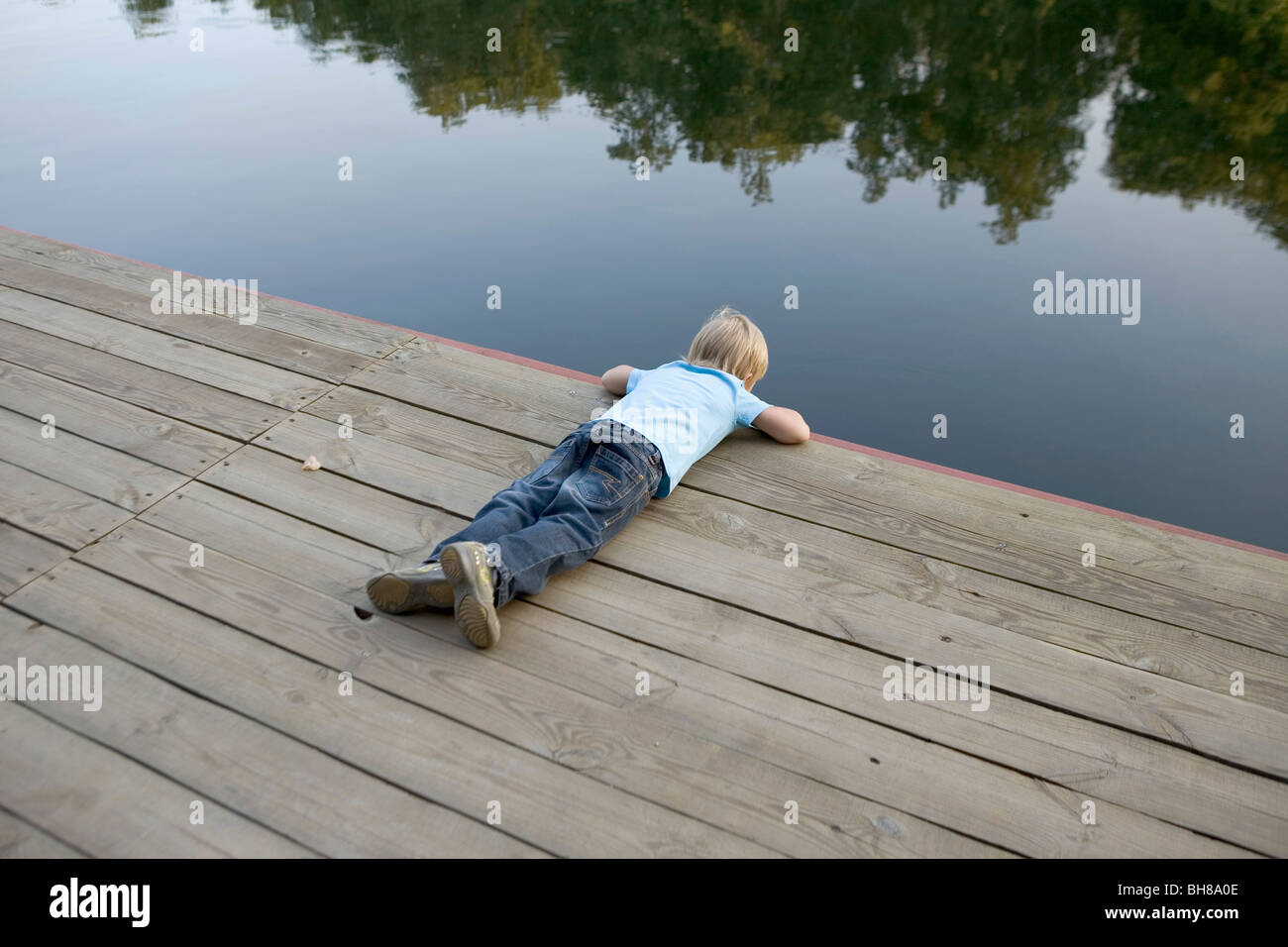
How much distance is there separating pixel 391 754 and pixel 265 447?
125 centimetres

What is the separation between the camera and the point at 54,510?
2500mm

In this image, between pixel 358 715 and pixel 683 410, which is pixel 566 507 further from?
pixel 358 715

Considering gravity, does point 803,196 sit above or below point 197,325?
above

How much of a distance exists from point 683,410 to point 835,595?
669mm

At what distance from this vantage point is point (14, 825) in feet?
5.49

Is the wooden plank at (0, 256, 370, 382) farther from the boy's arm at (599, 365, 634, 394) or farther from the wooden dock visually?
the boy's arm at (599, 365, 634, 394)

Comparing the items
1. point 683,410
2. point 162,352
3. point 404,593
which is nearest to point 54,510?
point 162,352

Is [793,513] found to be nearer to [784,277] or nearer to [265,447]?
[265,447]

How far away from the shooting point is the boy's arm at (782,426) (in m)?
2.82

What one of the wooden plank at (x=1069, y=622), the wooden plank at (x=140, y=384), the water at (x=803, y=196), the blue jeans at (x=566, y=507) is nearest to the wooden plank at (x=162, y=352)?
the wooden plank at (x=140, y=384)

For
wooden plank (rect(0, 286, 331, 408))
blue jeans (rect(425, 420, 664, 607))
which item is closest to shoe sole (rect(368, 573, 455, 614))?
blue jeans (rect(425, 420, 664, 607))

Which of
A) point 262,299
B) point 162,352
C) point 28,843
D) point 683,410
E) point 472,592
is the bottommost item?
point 28,843

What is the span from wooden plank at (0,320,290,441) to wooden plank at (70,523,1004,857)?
2.12 ft
